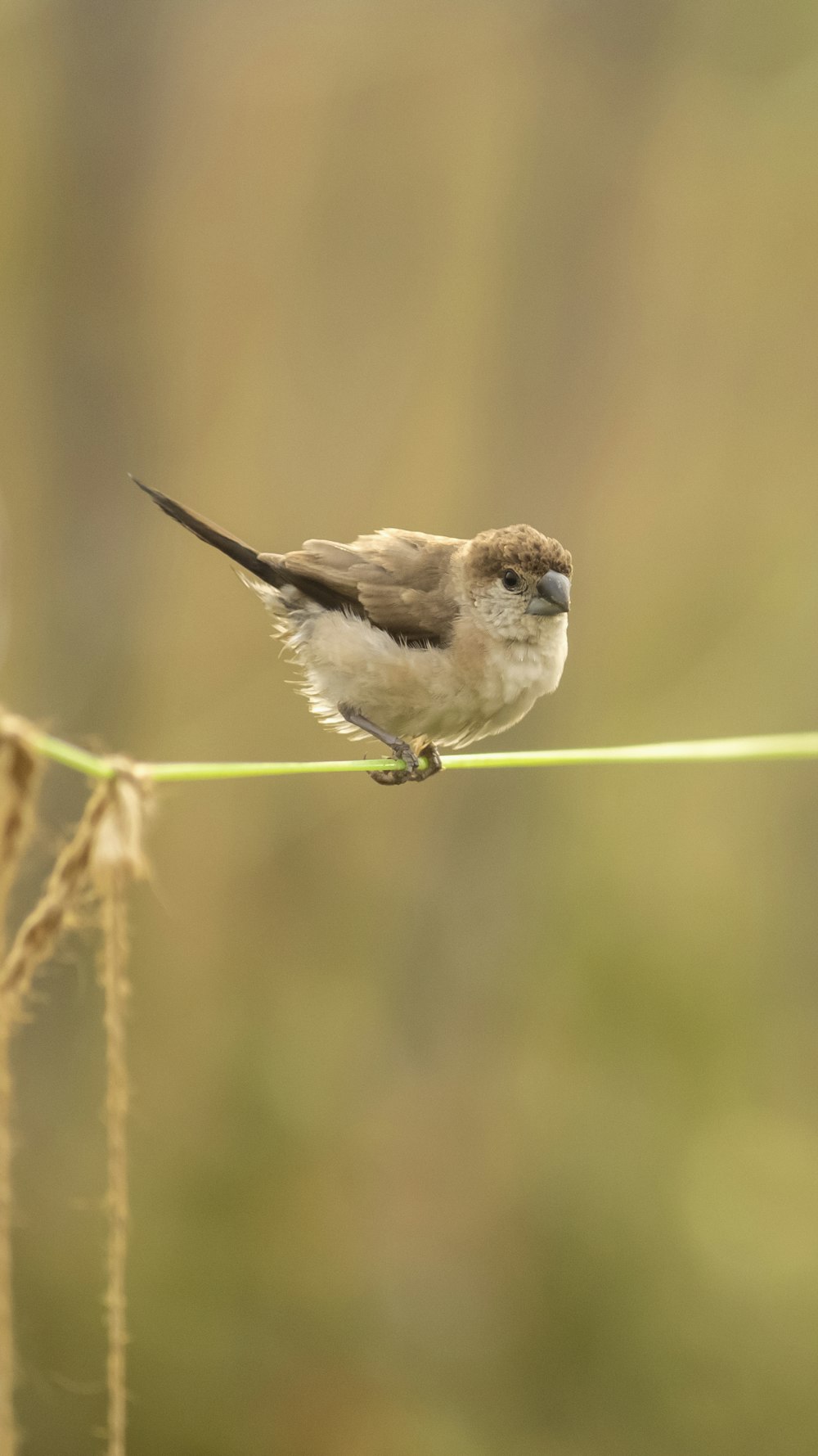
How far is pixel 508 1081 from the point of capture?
3576 mm

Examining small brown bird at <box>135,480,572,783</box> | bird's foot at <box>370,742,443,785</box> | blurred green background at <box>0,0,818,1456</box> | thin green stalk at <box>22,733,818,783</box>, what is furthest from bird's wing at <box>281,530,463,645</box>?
blurred green background at <box>0,0,818,1456</box>

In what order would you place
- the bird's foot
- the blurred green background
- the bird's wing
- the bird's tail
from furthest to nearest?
1. the blurred green background
2. the bird's wing
3. the bird's foot
4. the bird's tail

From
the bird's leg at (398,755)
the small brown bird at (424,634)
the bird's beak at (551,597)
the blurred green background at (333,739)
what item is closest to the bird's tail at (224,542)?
the small brown bird at (424,634)

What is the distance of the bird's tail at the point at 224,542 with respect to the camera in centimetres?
103

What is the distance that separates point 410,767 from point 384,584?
0.23 metres

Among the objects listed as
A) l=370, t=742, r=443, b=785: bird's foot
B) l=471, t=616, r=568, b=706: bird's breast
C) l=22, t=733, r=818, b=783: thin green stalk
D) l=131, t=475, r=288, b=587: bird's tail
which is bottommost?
l=22, t=733, r=818, b=783: thin green stalk

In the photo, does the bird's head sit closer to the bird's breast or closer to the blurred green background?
the bird's breast

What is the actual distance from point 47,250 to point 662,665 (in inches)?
84.9

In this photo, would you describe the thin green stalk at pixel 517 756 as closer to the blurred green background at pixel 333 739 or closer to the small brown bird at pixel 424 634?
the small brown bird at pixel 424 634

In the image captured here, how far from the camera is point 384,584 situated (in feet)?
4.33

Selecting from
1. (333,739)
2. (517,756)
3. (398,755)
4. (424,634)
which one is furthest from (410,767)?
(333,739)

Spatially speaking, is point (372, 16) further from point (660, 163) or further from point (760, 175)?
point (760, 175)

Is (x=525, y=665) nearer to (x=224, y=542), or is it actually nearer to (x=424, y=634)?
(x=424, y=634)

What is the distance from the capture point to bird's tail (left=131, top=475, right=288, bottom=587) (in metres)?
1.03
